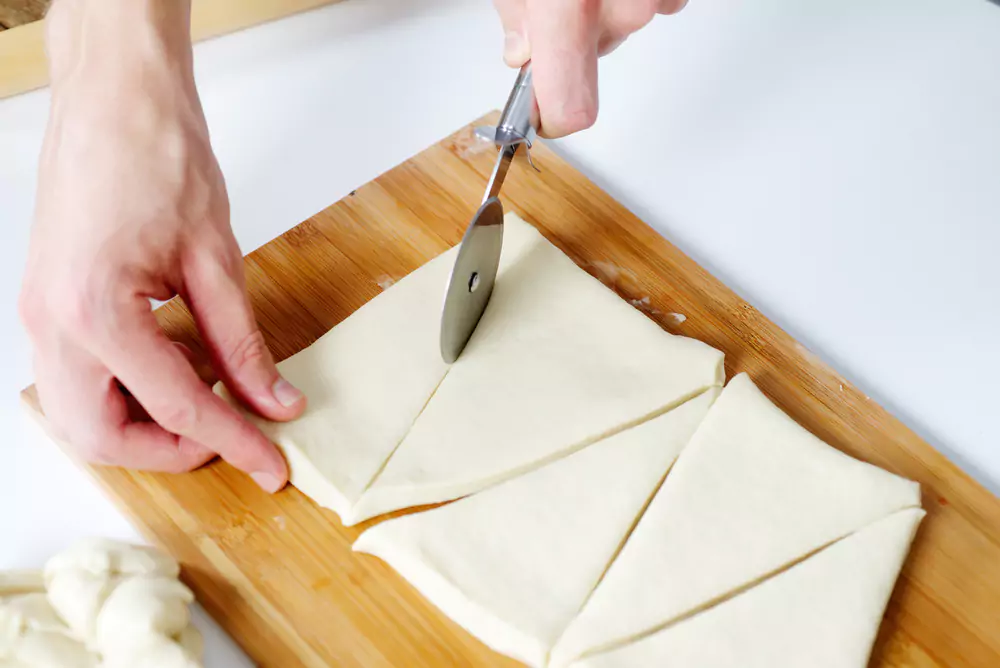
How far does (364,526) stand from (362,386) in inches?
10.7

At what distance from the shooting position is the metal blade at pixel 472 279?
179cm

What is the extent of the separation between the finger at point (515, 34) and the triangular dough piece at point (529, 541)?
2.61ft

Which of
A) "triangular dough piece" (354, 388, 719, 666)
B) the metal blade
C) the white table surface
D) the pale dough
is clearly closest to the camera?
the pale dough

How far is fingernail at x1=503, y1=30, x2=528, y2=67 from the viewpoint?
182cm

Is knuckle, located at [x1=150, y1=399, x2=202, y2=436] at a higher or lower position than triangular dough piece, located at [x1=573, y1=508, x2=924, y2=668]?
higher

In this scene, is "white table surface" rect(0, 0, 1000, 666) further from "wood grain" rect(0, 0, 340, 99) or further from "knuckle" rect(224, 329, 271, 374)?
"knuckle" rect(224, 329, 271, 374)

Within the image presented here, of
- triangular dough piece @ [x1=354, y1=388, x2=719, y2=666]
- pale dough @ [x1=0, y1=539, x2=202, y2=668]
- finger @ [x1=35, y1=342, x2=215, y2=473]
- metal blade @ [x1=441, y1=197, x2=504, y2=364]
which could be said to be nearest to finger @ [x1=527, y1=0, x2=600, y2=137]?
metal blade @ [x1=441, y1=197, x2=504, y2=364]

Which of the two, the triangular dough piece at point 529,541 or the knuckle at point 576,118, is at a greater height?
the knuckle at point 576,118

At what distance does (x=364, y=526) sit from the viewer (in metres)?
1.73

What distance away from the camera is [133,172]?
1.60m

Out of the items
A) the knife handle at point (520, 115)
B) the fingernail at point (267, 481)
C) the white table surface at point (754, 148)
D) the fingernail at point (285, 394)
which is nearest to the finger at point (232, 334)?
the fingernail at point (285, 394)

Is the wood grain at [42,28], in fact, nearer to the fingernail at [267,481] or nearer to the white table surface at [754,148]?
the white table surface at [754,148]

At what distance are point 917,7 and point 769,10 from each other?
1.56ft

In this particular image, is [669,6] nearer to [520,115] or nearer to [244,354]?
[520,115]
